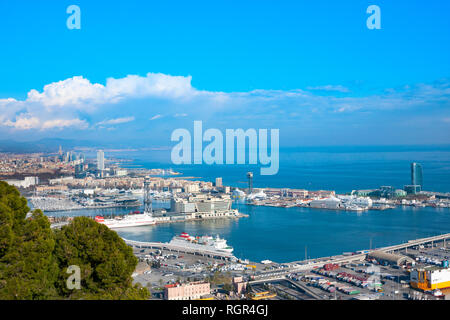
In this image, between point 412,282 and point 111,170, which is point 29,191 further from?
A: point 412,282

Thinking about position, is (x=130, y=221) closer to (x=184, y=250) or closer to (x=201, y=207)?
(x=201, y=207)

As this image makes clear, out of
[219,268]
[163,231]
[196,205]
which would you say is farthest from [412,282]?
[196,205]

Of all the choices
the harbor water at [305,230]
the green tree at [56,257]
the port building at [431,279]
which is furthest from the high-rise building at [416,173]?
the green tree at [56,257]

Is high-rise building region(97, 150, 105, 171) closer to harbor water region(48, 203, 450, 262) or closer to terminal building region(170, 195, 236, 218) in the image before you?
harbor water region(48, 203, 450, 262)

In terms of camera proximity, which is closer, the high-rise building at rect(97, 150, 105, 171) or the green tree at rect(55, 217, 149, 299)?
the green tree at rect(55, 217, 149, 299)

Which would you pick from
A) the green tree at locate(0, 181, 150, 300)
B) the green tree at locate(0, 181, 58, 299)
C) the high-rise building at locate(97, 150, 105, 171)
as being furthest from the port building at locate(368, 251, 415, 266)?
the high-rise building at locate(97, 150, 105, 171)

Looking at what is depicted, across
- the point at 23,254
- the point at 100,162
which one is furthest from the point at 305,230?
the point at 100,162
